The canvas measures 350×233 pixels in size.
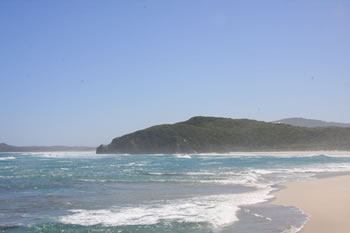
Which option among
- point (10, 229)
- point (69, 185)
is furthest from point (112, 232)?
point (69, 185)

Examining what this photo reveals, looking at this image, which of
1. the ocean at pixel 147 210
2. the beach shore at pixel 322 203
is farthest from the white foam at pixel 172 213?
the beach shore at pixel 322 203

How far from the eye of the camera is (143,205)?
592 inches

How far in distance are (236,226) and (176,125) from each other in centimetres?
10538

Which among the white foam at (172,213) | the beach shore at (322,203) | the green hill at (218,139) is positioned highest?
the green hill at (218,139)

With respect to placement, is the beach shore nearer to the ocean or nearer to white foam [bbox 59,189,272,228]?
the ocean

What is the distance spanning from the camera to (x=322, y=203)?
14195 millimetres

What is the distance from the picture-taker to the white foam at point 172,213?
1187 centimetres

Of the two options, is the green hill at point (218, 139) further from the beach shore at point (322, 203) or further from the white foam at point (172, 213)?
the white foam at point (172, 213)

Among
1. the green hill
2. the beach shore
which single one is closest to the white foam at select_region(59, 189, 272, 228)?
the beach shore

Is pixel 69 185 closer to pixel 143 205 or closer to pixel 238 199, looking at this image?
pixel 143 205

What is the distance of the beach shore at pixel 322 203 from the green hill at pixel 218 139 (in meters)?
75.0

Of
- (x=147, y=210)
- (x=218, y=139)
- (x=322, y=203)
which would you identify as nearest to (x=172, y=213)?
(x=147, y=210)

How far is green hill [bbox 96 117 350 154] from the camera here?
9681 cm

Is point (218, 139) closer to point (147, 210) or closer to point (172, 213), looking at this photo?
point (147, 210)
